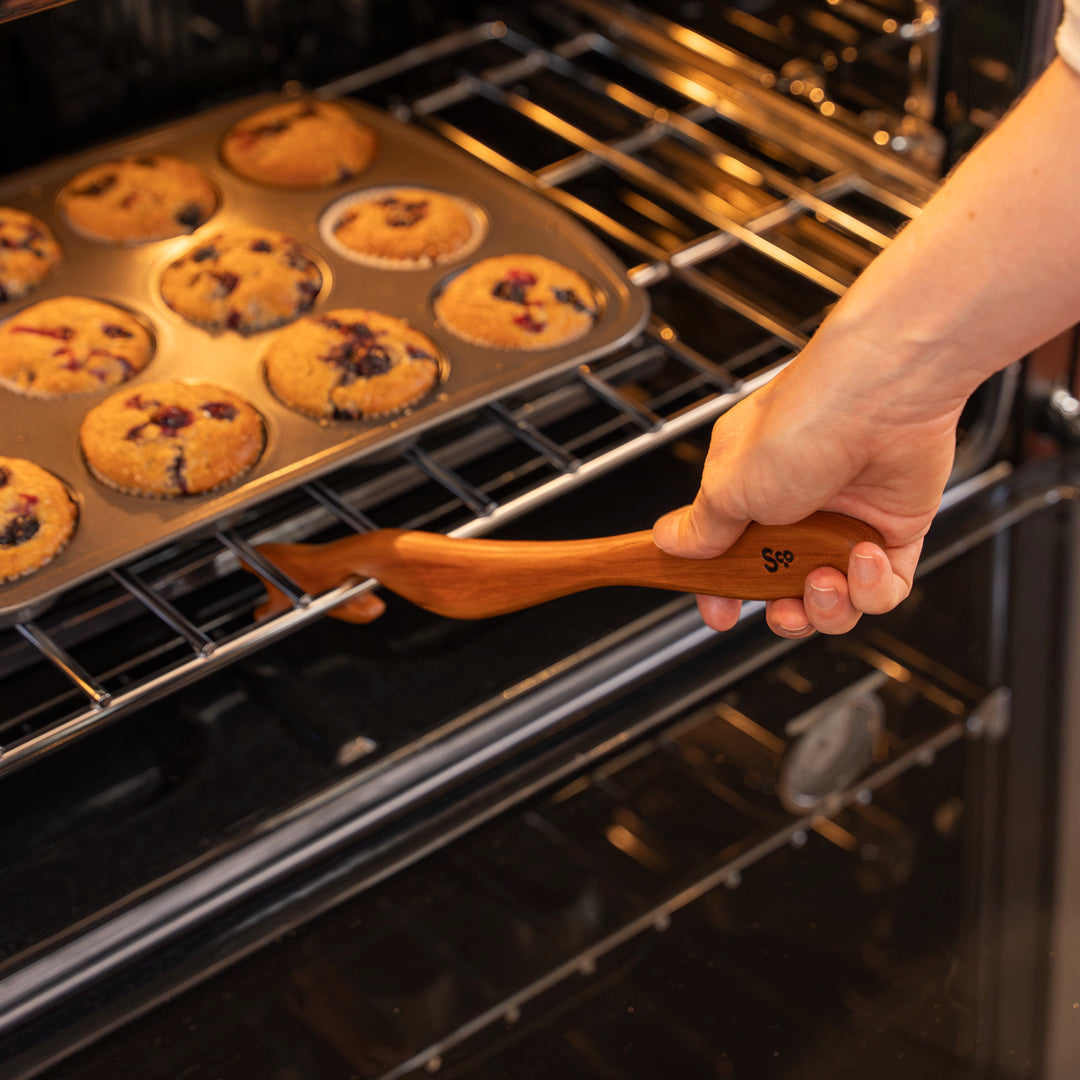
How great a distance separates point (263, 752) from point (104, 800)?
13 cm

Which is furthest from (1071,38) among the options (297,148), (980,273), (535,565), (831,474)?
(297,148)

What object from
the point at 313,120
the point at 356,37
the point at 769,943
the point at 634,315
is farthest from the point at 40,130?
the point at 769,943

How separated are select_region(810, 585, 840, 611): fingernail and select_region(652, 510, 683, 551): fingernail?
0.10m

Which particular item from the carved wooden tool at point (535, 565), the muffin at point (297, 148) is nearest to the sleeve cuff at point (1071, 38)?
the carved wooden tool at point (535, 565)

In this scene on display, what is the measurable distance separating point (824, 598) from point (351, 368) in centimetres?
52

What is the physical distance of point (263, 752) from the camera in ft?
3.92

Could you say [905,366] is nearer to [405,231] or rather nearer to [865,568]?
[865,568]

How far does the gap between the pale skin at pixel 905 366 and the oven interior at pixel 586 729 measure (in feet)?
1.04

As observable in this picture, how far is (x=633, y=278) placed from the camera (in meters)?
1.42

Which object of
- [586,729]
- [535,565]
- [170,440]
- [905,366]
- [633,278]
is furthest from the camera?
[633,278]

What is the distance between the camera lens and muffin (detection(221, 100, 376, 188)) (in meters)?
1.46

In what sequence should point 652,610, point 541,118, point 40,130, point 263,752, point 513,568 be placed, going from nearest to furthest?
point 513,568 → point 263,752 → point 652,610 → point 40,130 → point 541,118

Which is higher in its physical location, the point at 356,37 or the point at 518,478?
the point at 356,37

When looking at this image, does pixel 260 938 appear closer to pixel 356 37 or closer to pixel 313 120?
pixel 313 120
